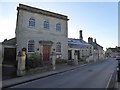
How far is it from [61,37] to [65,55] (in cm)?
342

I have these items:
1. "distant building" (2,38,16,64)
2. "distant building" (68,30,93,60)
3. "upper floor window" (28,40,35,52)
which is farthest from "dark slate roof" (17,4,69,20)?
"distant building" (68,30,93,60)

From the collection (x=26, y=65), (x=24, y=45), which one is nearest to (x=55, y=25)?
(x=24, y=45)

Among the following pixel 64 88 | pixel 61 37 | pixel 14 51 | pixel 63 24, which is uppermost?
pixel 63 24

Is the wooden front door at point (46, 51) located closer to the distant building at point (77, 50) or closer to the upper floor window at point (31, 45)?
the upper floor window at point (31, 45)

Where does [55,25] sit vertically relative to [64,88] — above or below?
above

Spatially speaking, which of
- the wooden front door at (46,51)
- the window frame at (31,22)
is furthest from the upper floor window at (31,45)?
the window frame at (31,22)

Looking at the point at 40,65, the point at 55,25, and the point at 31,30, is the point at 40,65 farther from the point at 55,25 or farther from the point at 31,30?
the point at 55,25

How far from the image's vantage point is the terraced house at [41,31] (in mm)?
30188

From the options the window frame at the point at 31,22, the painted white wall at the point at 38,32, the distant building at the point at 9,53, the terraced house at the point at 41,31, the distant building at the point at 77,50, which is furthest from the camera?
the distant building at the point at 77,50

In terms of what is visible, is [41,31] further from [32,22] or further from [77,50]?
[77,50]

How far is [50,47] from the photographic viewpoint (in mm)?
34656

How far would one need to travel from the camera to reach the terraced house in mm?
30188

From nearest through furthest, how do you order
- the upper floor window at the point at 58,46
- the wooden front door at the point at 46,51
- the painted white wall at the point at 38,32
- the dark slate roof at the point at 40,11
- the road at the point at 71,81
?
the road at the point at 71,81 → the painted white wall at the point at 38,32 → the dark slate roof at the point at 40,11 → the wooden front door at the point at 46,51 → the upper floor window at the point at 58,46

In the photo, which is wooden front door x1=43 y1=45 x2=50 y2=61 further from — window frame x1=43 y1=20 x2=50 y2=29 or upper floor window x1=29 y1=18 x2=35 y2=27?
upper floor window x1=29 y1=18 x2=35 y2=27
